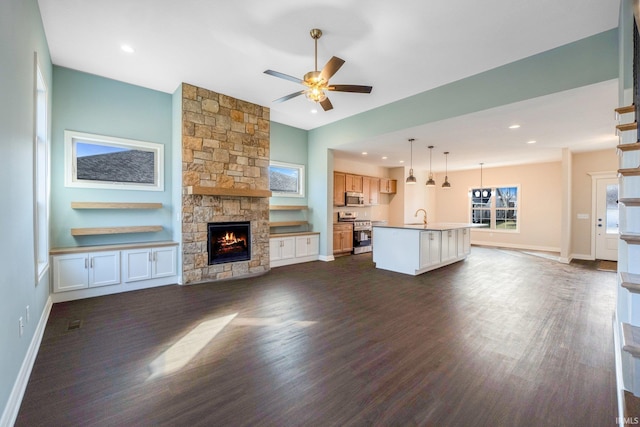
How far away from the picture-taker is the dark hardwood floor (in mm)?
1756

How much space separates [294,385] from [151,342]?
63.2 inches

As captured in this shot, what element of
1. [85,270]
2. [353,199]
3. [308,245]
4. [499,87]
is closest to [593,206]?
[499,87]

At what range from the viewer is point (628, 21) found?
233 centimetres

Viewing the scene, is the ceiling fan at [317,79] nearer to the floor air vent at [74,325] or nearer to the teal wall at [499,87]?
the teal wall at [499,87]

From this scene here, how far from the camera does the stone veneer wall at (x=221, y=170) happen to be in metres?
4.70

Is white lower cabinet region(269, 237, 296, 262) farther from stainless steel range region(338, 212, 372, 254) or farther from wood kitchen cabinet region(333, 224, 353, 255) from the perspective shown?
stainless steel range region(338, 212, 372, 254)

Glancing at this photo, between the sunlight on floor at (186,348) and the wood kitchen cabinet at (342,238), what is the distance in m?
4.76

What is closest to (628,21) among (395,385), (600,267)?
(395,385)

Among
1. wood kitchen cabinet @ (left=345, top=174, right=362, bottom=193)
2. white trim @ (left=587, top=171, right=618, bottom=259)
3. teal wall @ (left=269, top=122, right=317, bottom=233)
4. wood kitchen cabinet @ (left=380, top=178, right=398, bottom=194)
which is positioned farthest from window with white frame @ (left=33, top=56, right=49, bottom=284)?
white trim @ (left=587, top=171, right=618, bottom=259)

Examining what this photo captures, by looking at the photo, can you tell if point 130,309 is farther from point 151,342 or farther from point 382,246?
point 382,246

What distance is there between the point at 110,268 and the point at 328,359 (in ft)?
12.2

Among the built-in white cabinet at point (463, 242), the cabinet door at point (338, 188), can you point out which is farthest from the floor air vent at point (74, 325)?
the built-in white cabinet at point (463, 242)

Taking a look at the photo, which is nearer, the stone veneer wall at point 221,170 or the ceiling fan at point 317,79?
the ceiling fan at point 317,79

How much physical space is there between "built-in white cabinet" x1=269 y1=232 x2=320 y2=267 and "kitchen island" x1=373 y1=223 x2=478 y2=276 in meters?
1.62
